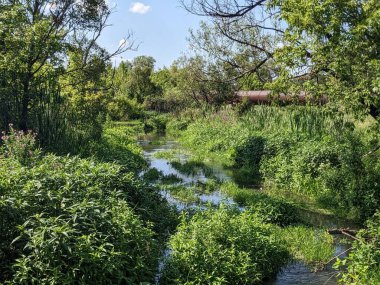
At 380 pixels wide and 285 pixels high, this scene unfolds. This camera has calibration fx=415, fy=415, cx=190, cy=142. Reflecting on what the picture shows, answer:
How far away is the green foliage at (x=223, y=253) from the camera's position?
6.27m

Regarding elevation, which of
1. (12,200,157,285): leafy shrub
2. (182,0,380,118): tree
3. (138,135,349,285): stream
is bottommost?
(138,135,349,285): stream

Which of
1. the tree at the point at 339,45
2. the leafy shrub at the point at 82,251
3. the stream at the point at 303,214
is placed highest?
the tree at the point at 339,45

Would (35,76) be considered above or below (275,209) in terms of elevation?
above

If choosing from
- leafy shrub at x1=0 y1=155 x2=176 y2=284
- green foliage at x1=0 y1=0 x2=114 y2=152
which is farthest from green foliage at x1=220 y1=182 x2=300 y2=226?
green foliage at x1=0 y1=0 x2=114 y2=152

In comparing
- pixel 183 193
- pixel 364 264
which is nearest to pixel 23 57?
pixel 183 193

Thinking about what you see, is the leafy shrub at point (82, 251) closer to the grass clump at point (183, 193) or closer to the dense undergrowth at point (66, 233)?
the dense undergrowth at point (66, 233)

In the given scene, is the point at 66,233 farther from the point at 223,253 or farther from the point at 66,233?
the point at 223,253

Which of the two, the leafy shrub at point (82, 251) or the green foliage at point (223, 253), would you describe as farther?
the green foliage at point (223, 253)

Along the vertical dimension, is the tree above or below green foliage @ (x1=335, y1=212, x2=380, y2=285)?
above

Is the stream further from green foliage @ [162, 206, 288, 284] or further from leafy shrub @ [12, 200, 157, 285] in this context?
leafy shrub @ [12, 200, 157, 285]

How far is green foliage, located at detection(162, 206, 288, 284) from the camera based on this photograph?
20.6 feet

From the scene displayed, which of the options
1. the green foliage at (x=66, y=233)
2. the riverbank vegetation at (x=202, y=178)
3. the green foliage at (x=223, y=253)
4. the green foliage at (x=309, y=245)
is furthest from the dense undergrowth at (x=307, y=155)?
the green foliage at (x=66, y=233)

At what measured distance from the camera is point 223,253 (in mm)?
6570

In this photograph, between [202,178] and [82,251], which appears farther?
[202,178]
